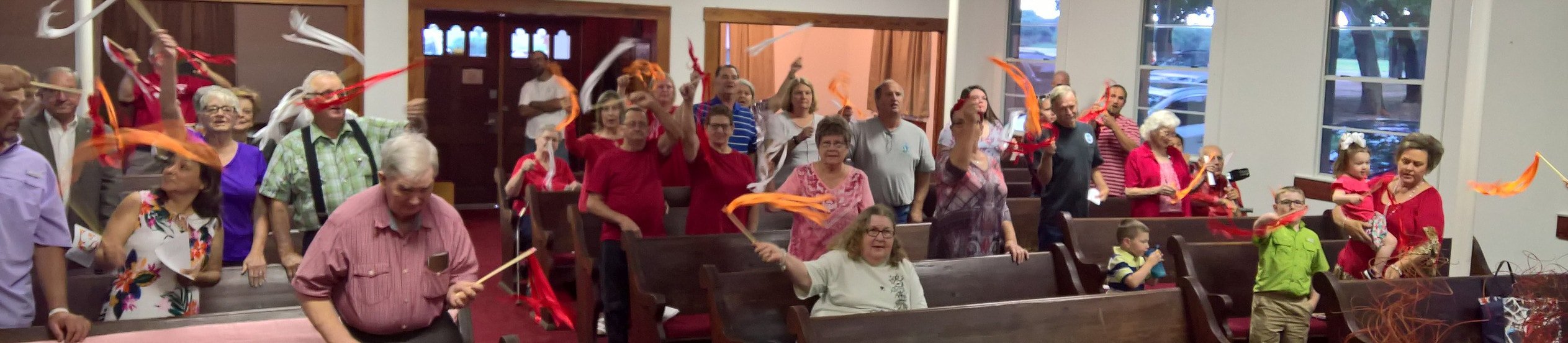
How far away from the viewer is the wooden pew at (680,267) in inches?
172

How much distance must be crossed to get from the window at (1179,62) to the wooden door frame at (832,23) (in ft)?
4.93

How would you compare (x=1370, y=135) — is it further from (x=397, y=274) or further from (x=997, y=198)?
(x=397, y=274)

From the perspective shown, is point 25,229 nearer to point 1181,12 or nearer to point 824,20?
point 824,20

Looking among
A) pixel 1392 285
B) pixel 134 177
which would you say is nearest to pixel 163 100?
pixel 134 177

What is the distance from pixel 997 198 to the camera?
4.72 m

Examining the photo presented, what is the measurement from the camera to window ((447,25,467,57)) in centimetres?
1038

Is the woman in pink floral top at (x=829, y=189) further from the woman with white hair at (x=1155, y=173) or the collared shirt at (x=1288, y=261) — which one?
the woman with white hair at (x=1155, y=173)

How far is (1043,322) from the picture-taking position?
3709mm

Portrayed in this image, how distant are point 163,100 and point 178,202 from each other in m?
0.81

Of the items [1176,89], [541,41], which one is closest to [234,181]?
[1176,89]

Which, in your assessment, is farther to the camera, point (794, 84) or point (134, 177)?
point (794, 84)

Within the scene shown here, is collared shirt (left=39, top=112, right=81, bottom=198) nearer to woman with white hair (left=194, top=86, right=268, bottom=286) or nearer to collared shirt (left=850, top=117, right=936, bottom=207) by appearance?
woman with white hair (left=194, top=86, right=268, bottom=286)

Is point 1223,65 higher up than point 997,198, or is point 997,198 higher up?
point 1223,65

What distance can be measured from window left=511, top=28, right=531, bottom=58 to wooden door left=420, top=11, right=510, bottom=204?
0.11 metres
